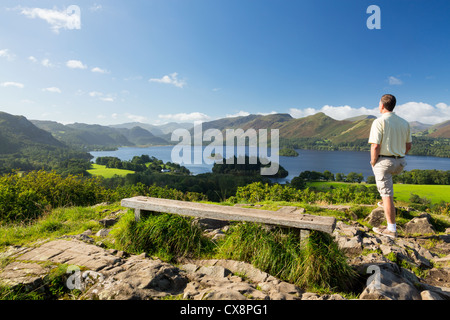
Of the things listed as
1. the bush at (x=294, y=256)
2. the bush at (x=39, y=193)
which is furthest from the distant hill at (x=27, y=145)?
the bush at (x=294, y=256)

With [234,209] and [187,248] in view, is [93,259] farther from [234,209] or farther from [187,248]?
[234,209]

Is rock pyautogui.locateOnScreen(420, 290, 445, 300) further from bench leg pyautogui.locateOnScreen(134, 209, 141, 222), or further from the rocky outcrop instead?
bench leg pyautogui.locateOnScreen(134, 209, 141, 222)

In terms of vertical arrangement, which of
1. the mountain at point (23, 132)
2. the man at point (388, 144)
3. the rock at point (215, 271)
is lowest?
the rock at point (215, 271)

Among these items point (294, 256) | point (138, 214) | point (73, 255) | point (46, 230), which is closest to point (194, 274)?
point (294, 256)

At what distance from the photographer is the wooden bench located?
3.38 metres

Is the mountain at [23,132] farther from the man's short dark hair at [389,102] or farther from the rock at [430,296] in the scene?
the rock at [430,296]

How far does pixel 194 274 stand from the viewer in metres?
3.33

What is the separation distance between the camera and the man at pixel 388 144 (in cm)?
448

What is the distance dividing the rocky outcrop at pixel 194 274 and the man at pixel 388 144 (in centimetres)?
123

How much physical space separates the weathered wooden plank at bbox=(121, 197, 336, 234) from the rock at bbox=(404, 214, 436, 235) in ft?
12.4

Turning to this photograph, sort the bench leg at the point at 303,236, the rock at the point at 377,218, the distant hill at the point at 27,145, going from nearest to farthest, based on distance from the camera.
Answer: the bench leg at the point at 303,236, the rock at the point at 377,218, the distant hill at the point at 27,145

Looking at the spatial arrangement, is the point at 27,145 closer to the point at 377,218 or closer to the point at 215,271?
the point at 215,271
